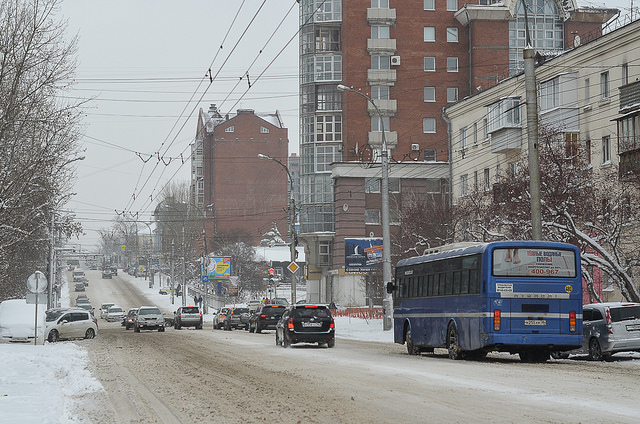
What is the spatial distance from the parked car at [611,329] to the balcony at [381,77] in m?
55.3

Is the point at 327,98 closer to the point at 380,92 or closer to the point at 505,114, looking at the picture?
the point at 380,92

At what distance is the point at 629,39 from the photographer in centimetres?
4381

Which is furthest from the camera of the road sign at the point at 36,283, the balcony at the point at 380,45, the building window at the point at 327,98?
the balcony at the point at 380,45

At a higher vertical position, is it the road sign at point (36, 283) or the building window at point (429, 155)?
the building window at point (429, 155)

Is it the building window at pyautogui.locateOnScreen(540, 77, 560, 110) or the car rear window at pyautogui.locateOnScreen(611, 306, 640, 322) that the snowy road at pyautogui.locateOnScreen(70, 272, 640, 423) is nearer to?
the car rear window at pyautogui.locateOnScreen(611, 306, 640, 322)

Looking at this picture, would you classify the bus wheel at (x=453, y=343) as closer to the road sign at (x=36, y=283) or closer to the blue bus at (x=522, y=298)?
the blue bus at (x=522, y=298)

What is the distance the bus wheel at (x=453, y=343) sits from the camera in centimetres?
2398

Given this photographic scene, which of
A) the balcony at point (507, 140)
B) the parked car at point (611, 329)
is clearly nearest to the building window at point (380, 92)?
the balcony at point (507, 140)

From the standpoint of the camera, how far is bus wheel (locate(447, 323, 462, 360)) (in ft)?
78.7

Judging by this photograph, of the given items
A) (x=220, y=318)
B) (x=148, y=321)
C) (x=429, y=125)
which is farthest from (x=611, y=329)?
(x=429, y=125)

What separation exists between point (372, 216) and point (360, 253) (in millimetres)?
13747

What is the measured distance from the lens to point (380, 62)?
79.9 meters

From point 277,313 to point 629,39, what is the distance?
22.6m

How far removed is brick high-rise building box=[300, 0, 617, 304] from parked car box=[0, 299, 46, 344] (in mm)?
39708
